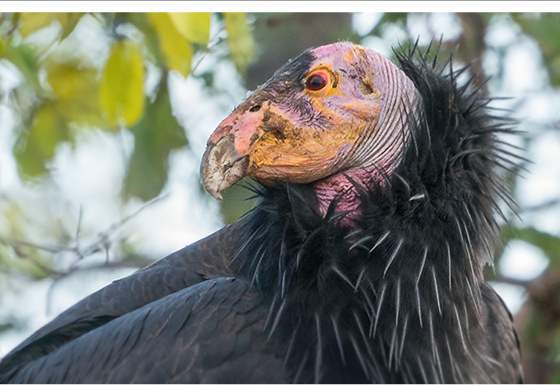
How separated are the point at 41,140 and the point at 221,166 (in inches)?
82.7

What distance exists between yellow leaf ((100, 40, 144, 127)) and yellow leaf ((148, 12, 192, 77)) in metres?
0.33

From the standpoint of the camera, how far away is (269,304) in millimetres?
2391

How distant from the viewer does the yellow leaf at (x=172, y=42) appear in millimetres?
2873

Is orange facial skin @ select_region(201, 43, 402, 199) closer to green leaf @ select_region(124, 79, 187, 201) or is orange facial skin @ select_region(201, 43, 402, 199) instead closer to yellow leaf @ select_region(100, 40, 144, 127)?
yellow leaf @ select_region(100, 40, 144, 127)

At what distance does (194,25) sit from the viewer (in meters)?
2.63

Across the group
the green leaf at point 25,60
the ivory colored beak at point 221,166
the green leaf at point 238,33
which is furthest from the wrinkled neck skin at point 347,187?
the green leaf at point 25,60

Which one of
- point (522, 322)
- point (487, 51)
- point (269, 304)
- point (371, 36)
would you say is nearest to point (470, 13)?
point (487, 51)

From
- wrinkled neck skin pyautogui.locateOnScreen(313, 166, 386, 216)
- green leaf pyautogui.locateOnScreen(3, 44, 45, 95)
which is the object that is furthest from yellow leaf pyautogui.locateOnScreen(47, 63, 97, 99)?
wrinkled neck skin pyautogui.locateOnScreen(313, 166, 386, 216)

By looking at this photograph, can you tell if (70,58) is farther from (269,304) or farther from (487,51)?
(487,51)

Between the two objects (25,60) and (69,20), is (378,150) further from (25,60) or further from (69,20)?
(25,60)

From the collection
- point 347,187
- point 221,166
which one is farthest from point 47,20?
point 347,187

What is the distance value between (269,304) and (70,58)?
2.72 m

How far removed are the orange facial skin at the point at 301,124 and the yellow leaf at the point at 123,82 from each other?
91cm

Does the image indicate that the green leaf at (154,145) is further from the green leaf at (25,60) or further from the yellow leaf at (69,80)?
the green leaf at (25,60)
